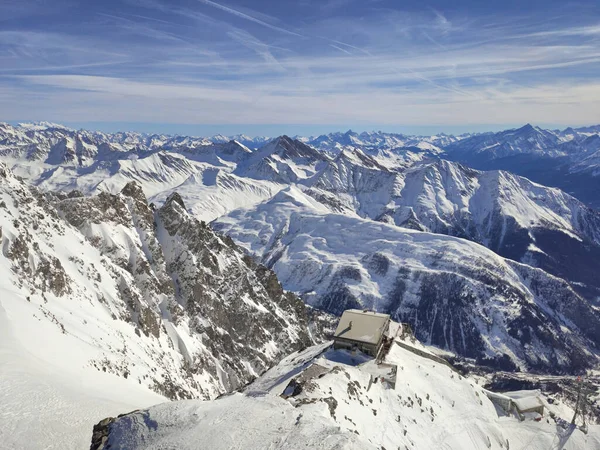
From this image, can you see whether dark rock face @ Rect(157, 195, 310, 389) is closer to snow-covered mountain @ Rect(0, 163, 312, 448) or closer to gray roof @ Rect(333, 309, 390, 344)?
snow-covered mountain @ Rect(0, 163, 312, 448)

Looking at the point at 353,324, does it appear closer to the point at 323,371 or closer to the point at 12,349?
the point at 323,371

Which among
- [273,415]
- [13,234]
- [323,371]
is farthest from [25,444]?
[13,234]

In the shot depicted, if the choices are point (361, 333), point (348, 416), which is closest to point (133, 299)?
point (361, 333)

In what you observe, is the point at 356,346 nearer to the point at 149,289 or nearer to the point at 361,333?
the point at 361,333

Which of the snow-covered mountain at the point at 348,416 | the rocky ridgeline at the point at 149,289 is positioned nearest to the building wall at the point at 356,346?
the snow-covered mountain at the point at 348,416

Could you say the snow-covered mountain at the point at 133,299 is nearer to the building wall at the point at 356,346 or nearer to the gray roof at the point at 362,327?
the building wall at the point at 356,346

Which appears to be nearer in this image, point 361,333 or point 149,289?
point 361,333
